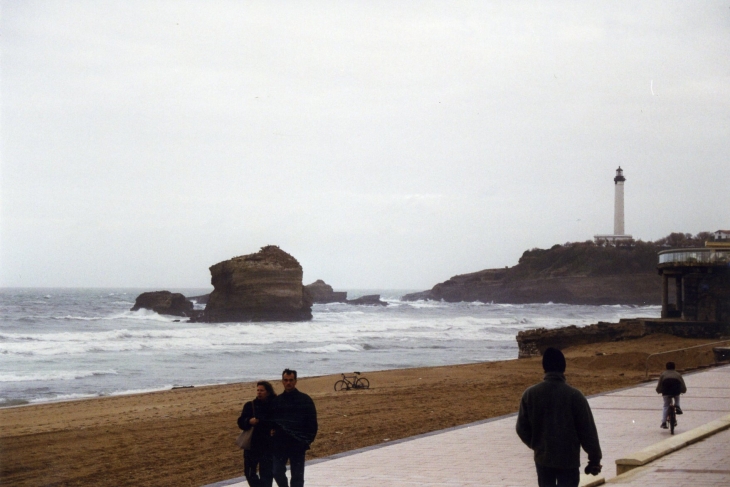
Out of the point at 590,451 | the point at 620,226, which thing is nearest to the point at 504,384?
the point at 590,451

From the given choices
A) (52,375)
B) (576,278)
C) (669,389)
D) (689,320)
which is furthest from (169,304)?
(576,278)

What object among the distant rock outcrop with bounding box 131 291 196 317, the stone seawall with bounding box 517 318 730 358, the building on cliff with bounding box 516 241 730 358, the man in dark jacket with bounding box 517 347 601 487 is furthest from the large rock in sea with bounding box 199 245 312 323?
the man in dark jacket with bounding box 517 347 601 487

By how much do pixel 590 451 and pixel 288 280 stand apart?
67.3m

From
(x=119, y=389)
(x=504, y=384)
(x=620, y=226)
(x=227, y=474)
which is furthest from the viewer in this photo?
(x=620, y=226)

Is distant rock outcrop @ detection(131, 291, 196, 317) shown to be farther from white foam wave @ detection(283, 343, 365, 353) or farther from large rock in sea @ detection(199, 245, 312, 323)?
white foam wave @ detection(283, 343, 365, 353)

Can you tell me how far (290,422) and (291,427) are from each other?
44mm

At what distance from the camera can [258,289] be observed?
69.5 meters

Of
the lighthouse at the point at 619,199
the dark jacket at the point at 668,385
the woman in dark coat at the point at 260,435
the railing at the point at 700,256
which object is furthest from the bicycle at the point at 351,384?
the lighthouse at the point at 619,199

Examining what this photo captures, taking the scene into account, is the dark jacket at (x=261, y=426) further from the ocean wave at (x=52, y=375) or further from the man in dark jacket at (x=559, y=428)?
the ocean wave at (x=52, y=375)

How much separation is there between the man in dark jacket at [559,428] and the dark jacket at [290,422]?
7.28ft

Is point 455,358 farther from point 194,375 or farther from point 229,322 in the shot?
point 229,322

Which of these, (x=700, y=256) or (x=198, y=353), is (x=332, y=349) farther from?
(x=700, y=256)

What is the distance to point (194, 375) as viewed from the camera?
1186 inches

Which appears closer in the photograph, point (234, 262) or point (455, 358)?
point (455, 358)
